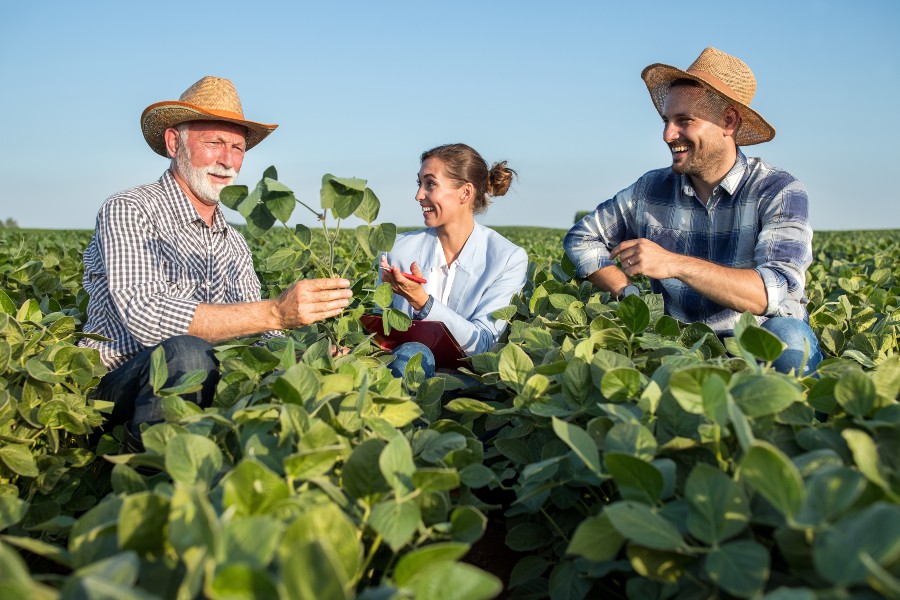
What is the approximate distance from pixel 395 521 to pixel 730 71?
2824 millimetres

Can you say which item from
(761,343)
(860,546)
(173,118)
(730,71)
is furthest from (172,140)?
(860,546)

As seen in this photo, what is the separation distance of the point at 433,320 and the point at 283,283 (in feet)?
7.95

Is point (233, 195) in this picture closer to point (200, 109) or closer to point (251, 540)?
point (251, 540)

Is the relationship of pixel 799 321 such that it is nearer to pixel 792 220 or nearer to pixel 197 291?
pixel 792 220

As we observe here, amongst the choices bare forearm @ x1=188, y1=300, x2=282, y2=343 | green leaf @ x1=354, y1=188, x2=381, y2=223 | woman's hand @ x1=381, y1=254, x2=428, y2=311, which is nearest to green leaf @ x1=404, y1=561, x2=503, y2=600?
green leaf @ x1=354, y1=188, x2=381, y2=223

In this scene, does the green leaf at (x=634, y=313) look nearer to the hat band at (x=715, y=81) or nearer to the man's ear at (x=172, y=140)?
the hat band at (x=715, y=81)

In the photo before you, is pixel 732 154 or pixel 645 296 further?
pixel 732 154

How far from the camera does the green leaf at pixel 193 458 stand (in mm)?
1385

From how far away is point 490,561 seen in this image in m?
2.35

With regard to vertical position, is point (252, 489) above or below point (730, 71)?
below

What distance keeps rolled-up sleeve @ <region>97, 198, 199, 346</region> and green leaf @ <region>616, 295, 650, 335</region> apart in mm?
1503

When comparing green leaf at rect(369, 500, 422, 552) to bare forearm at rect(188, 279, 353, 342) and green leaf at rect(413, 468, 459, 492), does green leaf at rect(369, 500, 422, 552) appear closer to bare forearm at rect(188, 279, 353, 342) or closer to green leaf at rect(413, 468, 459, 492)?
green leaf at rect(413, 468, 459, 492)

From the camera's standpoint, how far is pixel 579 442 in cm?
143

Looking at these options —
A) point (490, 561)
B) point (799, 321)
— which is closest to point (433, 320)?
point (490, 561)
